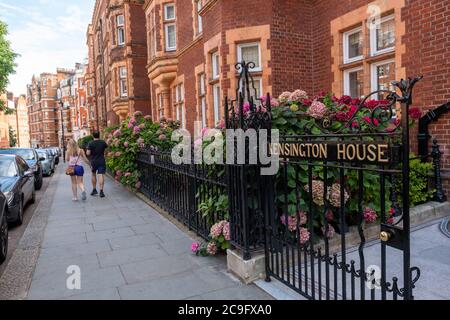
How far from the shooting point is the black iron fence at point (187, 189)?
479cm

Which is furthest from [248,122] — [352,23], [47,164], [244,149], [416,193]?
[47,164]

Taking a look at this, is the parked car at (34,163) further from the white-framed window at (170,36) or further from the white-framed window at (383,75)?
the white-framed window at (383,75)

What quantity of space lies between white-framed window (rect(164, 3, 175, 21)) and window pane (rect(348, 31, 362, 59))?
9642mm

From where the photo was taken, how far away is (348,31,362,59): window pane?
25.4ft

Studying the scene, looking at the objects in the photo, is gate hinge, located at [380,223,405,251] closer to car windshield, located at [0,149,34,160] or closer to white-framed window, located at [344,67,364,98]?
white-framed window, located at [344,67,364,98]

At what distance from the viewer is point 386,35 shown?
704 centimetres

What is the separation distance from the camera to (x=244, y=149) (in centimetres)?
384

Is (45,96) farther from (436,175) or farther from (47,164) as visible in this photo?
(436,175)


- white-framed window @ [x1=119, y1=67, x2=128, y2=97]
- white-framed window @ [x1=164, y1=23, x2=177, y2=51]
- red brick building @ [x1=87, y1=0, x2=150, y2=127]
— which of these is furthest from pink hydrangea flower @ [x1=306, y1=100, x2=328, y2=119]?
white-framed window @ [x1=119, y1=67, x2=128, y2=97]

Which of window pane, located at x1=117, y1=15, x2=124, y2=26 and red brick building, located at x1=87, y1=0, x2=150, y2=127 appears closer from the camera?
red brick building, located at x1=87, y1=0, x2=150, y2=127

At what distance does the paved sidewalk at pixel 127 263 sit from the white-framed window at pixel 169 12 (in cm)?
1078

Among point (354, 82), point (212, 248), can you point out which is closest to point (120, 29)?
point (354, 82)

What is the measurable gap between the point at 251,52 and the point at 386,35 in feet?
11.0

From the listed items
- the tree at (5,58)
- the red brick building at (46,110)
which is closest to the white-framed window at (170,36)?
the tree at (5,58)
